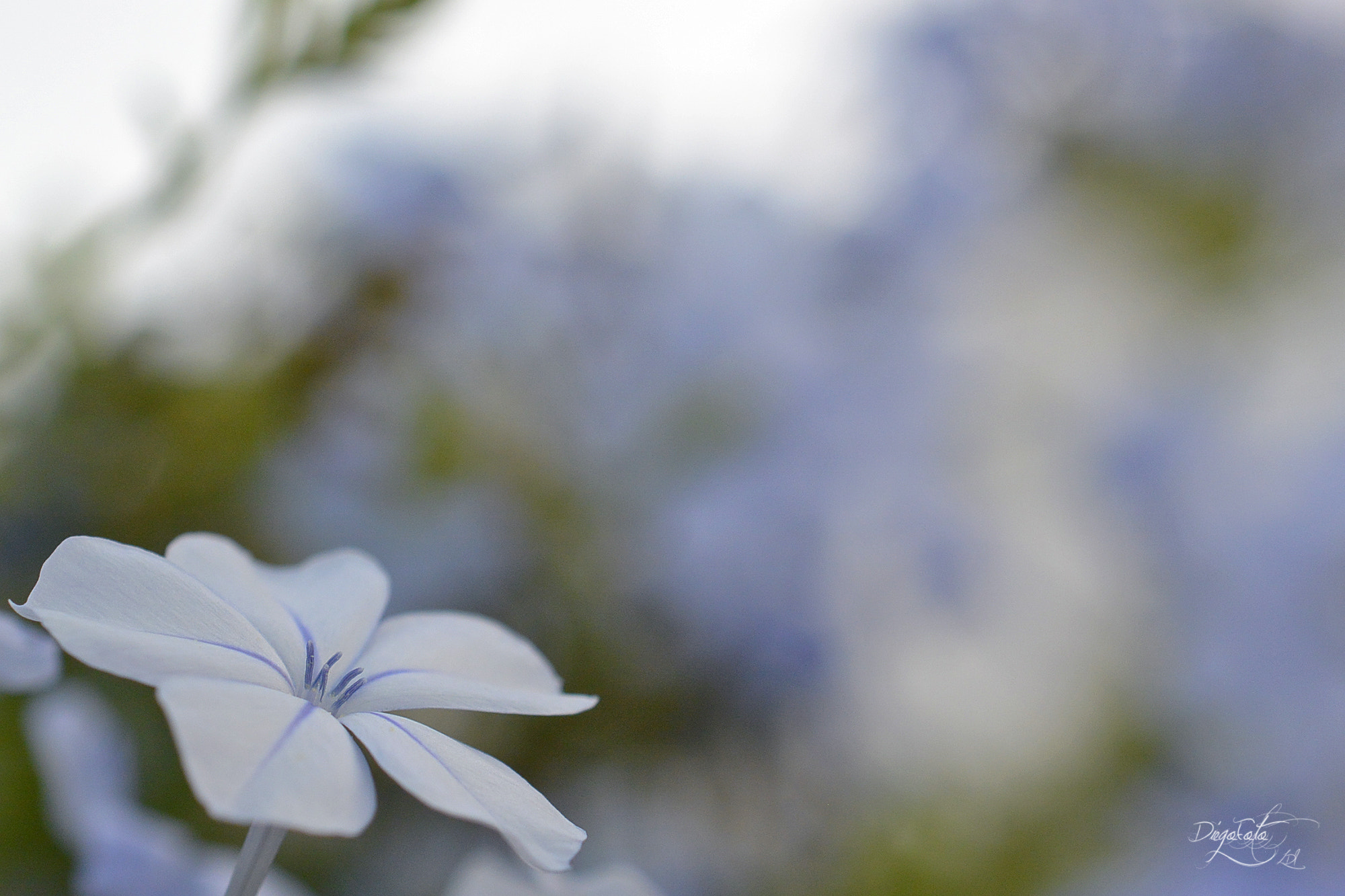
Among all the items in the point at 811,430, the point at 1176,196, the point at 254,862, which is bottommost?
the point at 254,862

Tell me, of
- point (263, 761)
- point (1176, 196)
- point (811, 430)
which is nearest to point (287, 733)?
point (263, 761)

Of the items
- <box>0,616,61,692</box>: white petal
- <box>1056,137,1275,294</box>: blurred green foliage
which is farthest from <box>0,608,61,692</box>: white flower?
<box>1056,137,1275,294</box>: blurred green foliage

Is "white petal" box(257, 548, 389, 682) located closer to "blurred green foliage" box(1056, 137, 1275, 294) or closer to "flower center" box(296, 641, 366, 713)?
"flower center" box(296, 641, 366, 713)

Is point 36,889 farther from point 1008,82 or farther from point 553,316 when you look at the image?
point 1008,82

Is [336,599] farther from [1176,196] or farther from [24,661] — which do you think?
[1176,196]

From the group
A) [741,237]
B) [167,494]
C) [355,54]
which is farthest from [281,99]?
[741,237]

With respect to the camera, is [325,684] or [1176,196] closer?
[325,684]
